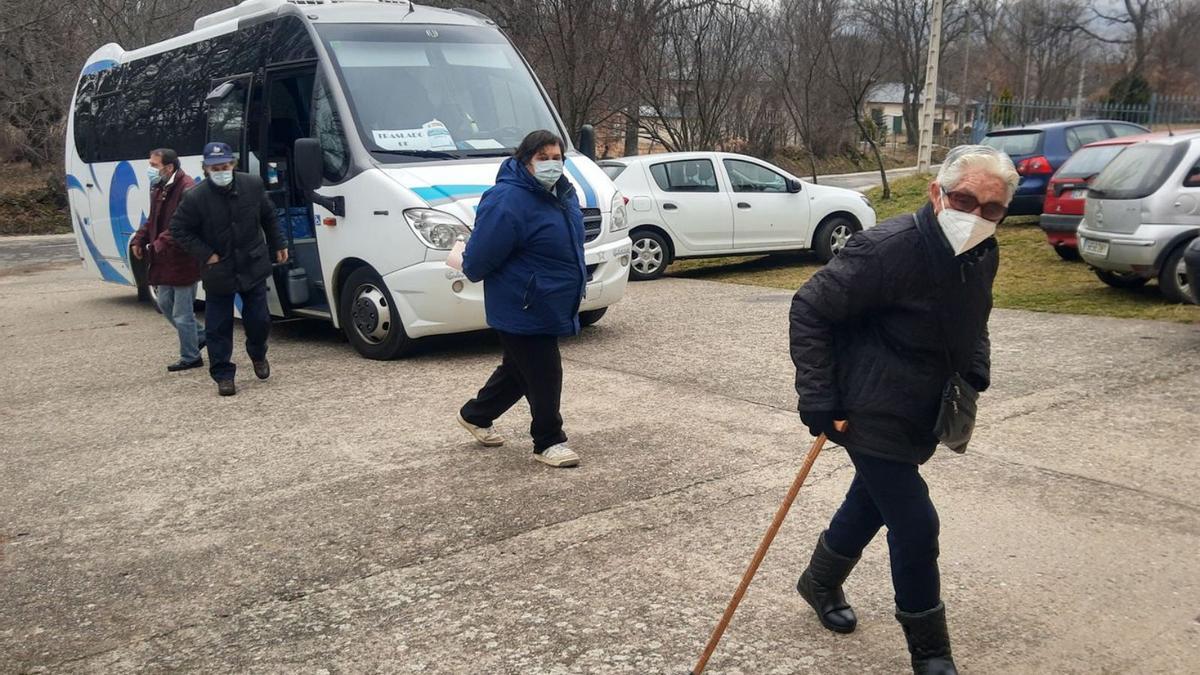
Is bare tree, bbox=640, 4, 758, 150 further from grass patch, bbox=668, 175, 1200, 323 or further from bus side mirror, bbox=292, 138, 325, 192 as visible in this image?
bus side mirror, bbox=292, 138, 325, 192

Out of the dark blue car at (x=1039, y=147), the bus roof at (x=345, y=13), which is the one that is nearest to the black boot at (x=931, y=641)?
the bus roof at (x=345, y=13)

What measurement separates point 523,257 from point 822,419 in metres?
2.54

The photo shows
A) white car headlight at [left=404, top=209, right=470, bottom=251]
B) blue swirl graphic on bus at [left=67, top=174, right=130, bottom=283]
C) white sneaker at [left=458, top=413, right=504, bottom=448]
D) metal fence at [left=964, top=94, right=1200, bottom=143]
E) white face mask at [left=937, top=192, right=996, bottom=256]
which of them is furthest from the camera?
metal fence at [left=964, top=94, right=1200, bottom=143]

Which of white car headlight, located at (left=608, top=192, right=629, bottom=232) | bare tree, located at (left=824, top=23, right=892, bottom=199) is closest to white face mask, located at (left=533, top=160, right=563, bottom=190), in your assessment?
white car headlight, located at (left=608, top=192, right=629, bottom=232)

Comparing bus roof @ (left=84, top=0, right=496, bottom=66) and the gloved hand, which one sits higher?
bus roof @ (left=84, top=0, right=496, bottom=66)

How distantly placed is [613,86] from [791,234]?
248 inches

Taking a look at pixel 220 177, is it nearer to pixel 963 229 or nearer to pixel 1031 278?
pixel 963 229

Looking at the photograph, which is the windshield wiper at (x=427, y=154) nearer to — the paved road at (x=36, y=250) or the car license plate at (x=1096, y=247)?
the car license plate at (x=1096, y=247)

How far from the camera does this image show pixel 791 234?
45.8ft

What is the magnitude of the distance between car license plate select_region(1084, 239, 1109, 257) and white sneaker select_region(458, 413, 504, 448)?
6.74 m

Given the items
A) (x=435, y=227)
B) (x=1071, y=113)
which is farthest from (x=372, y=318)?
(x=1071, y=113)

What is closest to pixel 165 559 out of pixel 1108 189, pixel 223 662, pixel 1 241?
pixel 223 662

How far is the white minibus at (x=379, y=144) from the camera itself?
8.18 meters

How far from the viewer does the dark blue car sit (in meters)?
15.5
